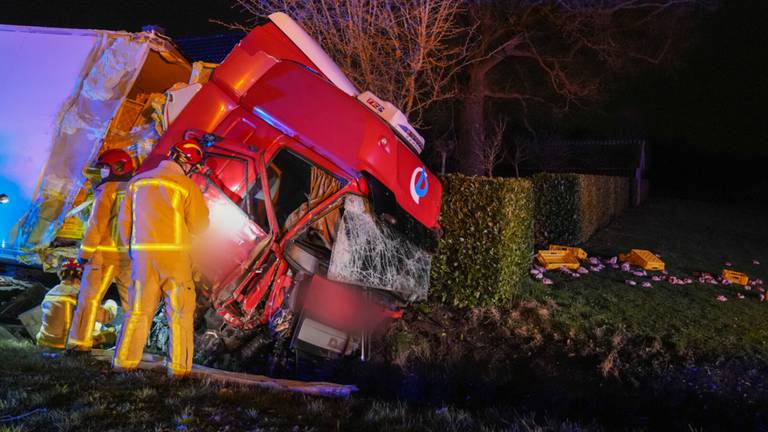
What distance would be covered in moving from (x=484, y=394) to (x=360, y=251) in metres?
1.61

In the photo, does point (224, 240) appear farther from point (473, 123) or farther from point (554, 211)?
point (473, 123)

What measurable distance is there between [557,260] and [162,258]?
5.79 metres

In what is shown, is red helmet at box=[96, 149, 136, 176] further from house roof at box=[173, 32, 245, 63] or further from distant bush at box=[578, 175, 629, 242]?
distant bush at box=[578, 175, 629, 242]

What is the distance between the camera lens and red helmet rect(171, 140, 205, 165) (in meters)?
3.87

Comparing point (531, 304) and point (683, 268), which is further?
point (683, 268)

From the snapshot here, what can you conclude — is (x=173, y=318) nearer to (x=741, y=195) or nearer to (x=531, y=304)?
(x=531, y=304)

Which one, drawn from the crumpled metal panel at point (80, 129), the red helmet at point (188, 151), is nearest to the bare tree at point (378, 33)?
the crumpled metal panel at point (80, 129)

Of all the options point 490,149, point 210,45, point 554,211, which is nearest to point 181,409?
point 554,211

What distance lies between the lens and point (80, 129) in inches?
210

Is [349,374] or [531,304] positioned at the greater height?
[531,304]

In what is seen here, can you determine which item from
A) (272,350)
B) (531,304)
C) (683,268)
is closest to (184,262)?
(272,350)

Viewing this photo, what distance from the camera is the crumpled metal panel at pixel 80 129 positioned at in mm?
5160

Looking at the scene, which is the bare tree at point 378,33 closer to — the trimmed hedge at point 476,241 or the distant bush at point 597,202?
the trimmed hedge at point 476,241

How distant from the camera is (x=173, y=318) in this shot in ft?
11.7
